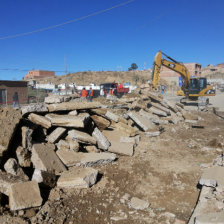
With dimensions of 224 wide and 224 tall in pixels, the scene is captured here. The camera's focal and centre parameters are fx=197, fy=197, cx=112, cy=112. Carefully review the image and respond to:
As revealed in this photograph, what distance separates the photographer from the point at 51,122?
17.3ft

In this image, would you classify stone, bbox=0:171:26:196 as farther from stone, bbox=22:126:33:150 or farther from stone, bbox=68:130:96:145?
stone, bbox=68:130:96:145

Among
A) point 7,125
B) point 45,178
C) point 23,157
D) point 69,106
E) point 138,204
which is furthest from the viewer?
point 69,106

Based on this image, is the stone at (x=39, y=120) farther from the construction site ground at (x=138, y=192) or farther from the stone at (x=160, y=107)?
the stone at (x=160, y=107)

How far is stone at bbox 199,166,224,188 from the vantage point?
3628 mm

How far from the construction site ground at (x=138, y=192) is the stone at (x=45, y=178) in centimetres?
14

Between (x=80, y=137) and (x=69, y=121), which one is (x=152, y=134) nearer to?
(x=80, y=137)

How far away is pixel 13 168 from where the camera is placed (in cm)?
377

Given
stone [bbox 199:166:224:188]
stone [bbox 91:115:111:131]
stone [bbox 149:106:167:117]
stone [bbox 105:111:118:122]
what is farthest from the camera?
stone [bbox 149:106:167:117]

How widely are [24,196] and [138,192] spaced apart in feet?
6.94

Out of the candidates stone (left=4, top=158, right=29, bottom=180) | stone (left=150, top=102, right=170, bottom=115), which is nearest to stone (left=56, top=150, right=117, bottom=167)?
stone (left=4, top=158, right=29, bottom=180)

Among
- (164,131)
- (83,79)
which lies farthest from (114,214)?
(83,79)

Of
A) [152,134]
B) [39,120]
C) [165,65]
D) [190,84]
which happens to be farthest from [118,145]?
[190,84]

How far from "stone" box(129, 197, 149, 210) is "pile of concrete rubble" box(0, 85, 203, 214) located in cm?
93

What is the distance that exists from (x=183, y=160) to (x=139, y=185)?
6.60ft
